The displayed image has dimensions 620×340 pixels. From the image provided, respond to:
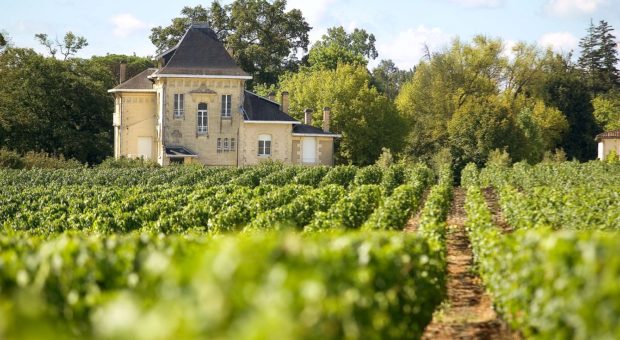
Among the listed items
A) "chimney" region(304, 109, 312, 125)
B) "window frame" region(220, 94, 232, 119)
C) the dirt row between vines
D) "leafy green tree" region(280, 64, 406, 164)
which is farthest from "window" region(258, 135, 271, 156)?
the dirt row between vines

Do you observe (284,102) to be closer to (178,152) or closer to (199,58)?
(199,58)

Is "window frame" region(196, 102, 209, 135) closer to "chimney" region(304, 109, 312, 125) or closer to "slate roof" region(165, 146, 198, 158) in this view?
"slate roof" region(165, 146, 198, 158)

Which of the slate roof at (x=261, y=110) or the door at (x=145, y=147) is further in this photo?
the door at (x=145, y=147)

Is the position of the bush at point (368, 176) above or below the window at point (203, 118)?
below

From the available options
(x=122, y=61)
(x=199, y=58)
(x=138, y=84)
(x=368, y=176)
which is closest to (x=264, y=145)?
(x=199, y=58)

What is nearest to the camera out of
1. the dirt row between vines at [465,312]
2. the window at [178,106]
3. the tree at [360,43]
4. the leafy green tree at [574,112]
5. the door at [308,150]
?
the dirt row between vines at [465,312]

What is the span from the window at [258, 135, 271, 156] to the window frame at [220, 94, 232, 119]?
2.17m

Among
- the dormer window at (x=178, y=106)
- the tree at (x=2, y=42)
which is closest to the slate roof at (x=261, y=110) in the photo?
the dormer window at (x=178, y=106)

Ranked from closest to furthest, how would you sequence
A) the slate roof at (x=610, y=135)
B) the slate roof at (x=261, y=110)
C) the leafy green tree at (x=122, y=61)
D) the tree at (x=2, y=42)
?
the slate roof at (x=261, y=110), the tree at (x=2, y=42), the slate roof at (x=610, y=135), the leafy green tree at (x=122, y=61)

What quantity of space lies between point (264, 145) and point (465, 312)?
1806 inches

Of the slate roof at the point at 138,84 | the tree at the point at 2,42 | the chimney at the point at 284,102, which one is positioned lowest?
the chimney at the point at 284,102

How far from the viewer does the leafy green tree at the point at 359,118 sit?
224 feet

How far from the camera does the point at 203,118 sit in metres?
60.6

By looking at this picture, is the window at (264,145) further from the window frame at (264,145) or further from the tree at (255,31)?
the tree at (255,31)
